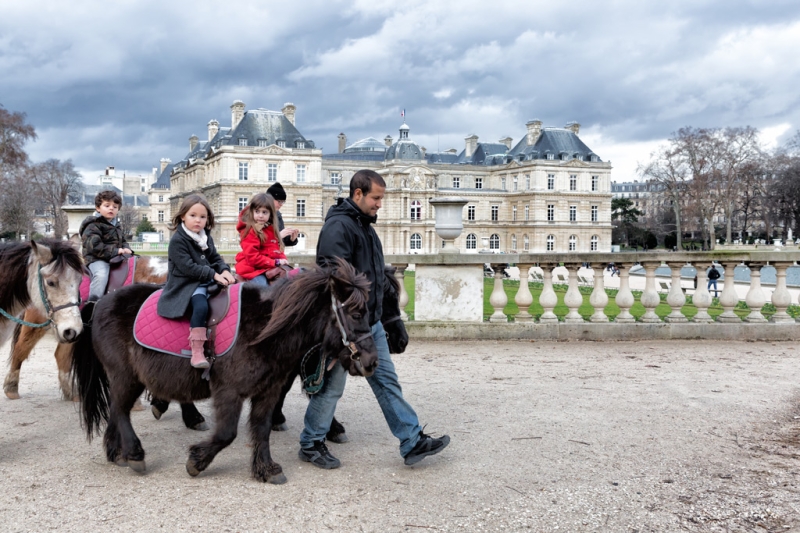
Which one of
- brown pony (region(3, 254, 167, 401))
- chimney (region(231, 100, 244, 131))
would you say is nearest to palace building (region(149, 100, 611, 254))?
chimney (region(231, 100, 244, 131))

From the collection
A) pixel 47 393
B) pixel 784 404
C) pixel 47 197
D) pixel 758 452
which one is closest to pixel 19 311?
pixel 47 393

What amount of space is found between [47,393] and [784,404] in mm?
6438

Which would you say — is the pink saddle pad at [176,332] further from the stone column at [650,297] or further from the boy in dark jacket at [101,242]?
the stone column at [650,297]

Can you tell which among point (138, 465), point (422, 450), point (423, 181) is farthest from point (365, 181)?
point (423, 181)

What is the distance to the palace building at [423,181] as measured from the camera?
7650 cm

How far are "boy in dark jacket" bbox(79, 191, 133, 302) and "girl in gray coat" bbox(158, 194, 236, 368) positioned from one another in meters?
1.52

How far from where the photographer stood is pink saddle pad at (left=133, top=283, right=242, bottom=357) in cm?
408


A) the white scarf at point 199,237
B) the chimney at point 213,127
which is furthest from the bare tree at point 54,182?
the white scarf at point 199,237

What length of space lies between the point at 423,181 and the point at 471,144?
1946 cm

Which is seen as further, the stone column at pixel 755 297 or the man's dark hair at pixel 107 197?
the stone column at pixel 755 297

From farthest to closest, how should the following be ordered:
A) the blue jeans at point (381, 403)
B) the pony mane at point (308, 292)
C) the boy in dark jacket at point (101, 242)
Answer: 1. the boy in dark jacket at point (101, 242)
2. the blue jeans at point (381, 403)
3. the pony mane at point (308, 292)

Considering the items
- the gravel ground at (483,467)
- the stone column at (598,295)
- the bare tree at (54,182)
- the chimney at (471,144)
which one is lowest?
the gravel ground at (483,467)

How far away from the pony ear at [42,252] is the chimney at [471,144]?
97.3 m

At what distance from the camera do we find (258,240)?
5270 millimetres
